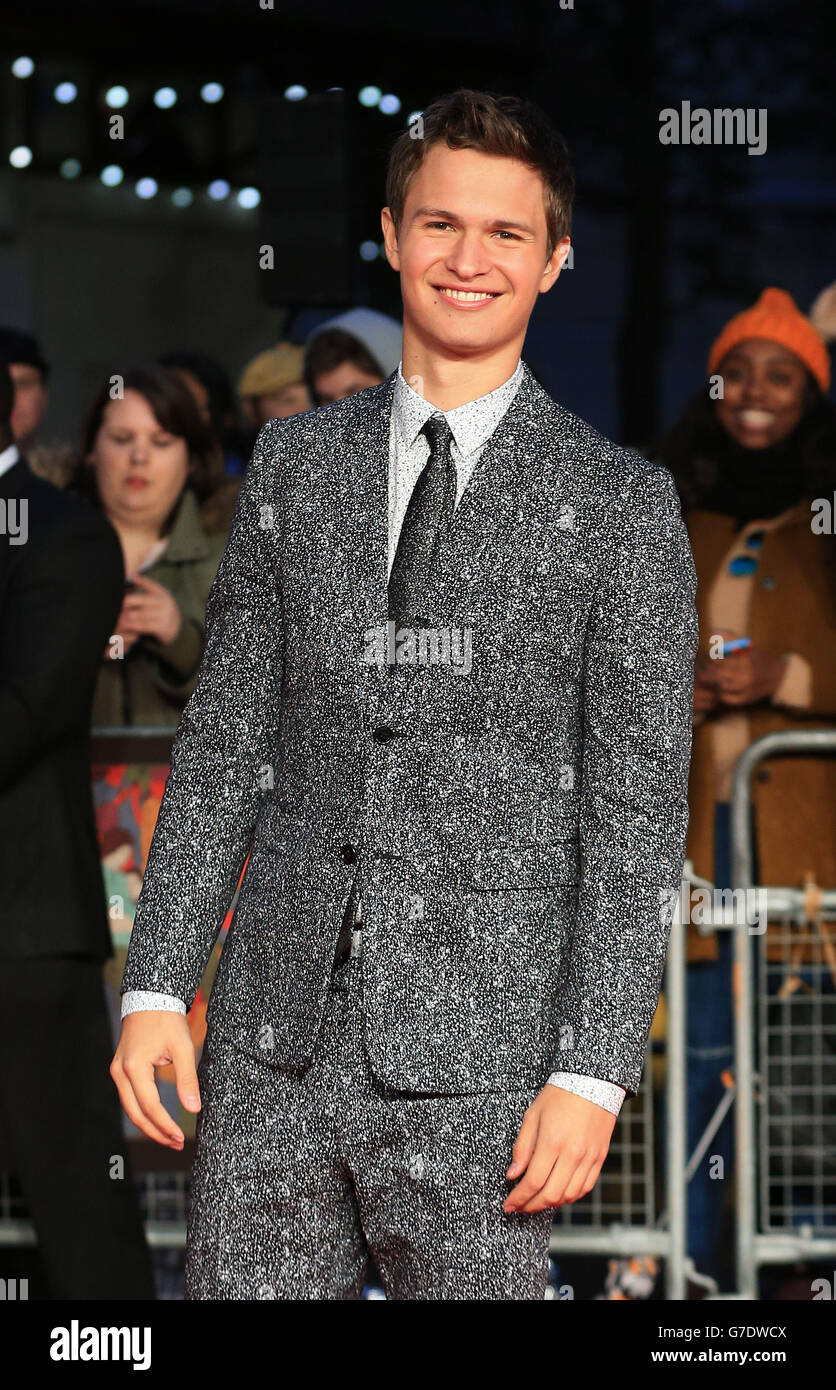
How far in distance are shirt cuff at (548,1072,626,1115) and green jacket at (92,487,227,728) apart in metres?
3.00

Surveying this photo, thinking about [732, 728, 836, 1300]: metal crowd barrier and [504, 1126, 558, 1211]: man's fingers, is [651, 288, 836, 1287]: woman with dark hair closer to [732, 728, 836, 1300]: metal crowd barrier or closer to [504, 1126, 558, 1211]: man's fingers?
[732, 728, 836, 1300]: metal crowd barrier

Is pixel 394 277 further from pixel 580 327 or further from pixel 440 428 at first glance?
pixel 440 428

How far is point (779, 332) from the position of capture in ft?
16.4

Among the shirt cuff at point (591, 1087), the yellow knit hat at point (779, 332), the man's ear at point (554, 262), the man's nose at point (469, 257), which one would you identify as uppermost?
the yellow knit hat at point (779, 332)

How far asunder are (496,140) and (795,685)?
2830 mm

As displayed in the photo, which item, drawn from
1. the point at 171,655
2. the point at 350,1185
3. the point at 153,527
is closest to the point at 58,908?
the point at 171,655

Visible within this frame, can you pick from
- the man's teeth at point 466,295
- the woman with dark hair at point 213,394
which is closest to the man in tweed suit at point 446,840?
the man's teeth at point 466,295

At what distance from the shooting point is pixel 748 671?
4934 mm

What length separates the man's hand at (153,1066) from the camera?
230 cm

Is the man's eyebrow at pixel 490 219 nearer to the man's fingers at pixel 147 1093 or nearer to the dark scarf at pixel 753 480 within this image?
the man's fingers at pixel 147 1093

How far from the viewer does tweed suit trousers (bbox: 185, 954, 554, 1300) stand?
7.38ft

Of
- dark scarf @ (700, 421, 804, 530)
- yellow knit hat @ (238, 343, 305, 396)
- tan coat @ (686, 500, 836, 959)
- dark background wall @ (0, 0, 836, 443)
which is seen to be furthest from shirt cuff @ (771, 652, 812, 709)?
yellow knit hat @ (238, 343, 305, 396)

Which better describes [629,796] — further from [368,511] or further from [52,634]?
[52,634]

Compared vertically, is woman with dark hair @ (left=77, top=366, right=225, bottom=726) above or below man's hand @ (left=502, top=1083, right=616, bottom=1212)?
above
